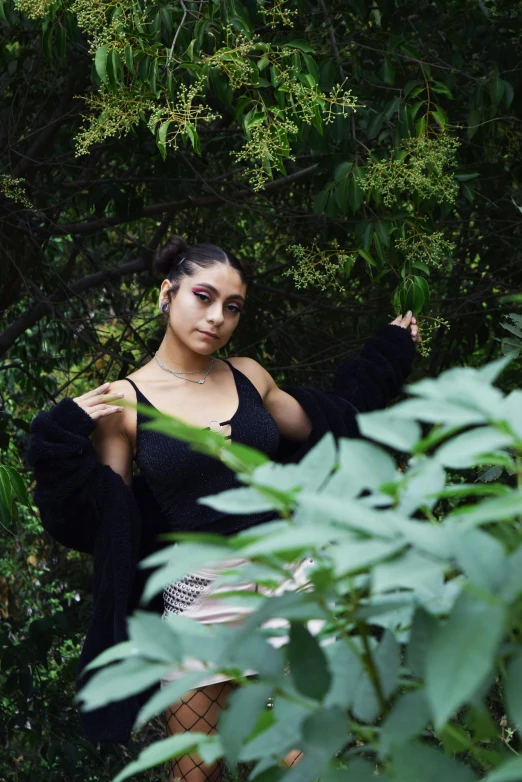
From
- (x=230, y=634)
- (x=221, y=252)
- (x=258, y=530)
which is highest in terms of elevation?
(x=258, y=530)

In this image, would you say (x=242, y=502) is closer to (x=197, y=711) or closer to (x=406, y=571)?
(x=406, y=571)

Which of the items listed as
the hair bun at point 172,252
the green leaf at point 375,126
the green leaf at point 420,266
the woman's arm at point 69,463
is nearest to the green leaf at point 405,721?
the woman's arm at point 69,463

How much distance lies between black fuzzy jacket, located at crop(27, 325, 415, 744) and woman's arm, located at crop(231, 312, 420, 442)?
0.26 feet

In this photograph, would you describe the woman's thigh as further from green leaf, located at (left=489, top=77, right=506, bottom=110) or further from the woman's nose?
green leaf, located at (left=489, top=77, right=506, bottom=110)

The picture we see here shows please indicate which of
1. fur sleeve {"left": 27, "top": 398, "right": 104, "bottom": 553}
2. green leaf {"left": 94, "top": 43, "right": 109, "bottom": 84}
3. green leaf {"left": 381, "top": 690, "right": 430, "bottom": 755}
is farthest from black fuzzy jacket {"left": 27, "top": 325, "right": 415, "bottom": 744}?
green leaf {"left": 381, "top": 690, "right": 430, "bottom": 755}

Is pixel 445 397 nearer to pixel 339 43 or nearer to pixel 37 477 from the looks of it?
pixel 37 477

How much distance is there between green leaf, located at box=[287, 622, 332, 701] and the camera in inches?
23.4

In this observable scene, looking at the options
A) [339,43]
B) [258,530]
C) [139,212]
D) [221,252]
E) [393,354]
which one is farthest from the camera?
[139,212]

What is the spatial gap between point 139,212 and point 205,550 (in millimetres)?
3618

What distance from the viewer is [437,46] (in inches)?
145

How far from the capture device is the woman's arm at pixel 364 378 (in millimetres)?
2852

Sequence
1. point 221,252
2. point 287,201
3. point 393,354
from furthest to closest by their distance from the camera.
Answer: point 287,201 → point 393,354 → point 221,252

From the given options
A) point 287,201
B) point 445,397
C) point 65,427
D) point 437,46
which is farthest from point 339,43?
point 445,397

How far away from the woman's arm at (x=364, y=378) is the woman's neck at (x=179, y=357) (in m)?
0.16
